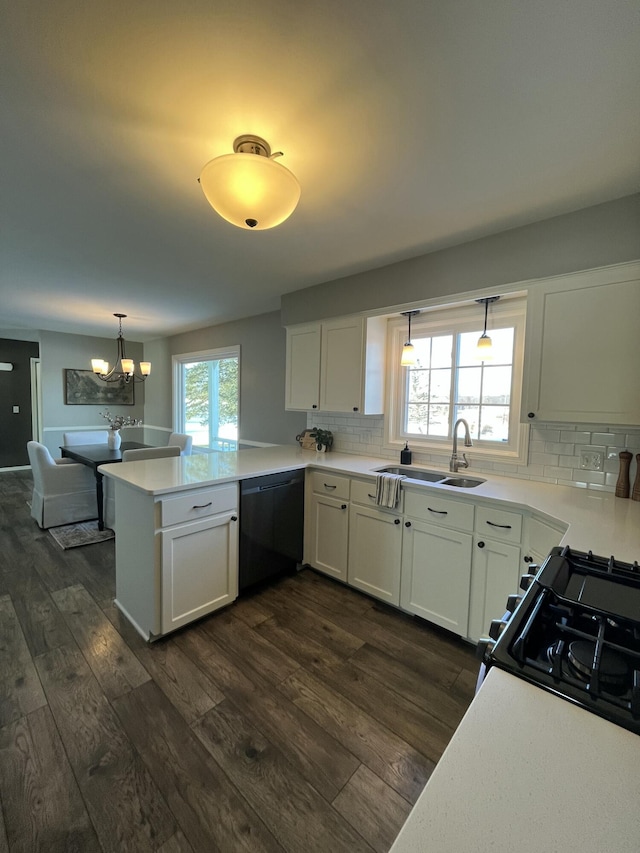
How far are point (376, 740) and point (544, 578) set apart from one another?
1.07 metres

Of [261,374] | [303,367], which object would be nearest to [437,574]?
[303,367]

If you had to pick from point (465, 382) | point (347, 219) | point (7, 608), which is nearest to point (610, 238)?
point (465, 382)

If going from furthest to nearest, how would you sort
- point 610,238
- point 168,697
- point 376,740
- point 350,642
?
1. point 350,642
2. point 610,238
3. point 168,697
4. point 376,740

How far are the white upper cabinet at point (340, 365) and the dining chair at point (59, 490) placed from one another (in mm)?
2495

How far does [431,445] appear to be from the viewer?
2.75 metres

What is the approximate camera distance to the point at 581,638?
29.8 inches

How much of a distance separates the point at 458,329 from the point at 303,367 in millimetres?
1327

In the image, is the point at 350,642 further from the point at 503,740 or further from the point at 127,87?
the point at 127,87

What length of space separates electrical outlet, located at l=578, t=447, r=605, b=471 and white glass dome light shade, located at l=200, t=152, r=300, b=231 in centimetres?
205

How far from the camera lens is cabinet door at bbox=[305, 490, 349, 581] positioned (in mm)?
2557

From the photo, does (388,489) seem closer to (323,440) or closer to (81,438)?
(323,440)

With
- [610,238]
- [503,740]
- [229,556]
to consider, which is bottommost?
[229,556]

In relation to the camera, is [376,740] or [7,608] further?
[7,608]

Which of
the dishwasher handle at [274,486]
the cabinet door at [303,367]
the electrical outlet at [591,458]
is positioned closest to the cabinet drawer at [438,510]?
the electrical outlet at [591,458]
